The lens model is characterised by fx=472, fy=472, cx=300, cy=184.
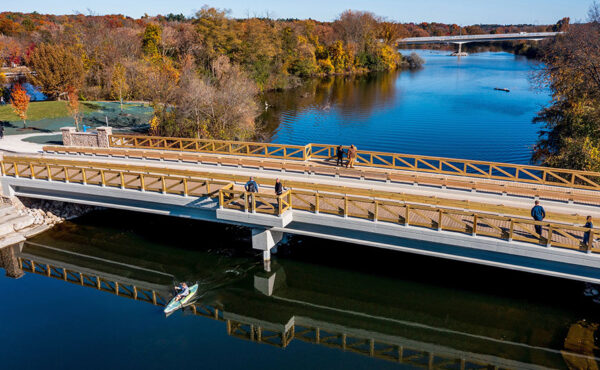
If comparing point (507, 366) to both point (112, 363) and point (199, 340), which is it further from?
point (112, 363)

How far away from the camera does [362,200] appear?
1947 centimetres

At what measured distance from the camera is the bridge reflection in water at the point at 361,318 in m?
17.3

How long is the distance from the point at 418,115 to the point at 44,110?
147 ft

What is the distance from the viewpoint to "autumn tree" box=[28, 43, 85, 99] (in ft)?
174

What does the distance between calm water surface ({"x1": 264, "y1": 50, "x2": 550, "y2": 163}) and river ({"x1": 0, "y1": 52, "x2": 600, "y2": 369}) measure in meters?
24.6

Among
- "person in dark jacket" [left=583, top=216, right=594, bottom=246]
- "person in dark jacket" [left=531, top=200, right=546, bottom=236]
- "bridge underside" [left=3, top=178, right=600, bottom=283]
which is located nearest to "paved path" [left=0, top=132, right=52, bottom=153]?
"bridge underside" [left=3, top=178, right=600, bottom=283]

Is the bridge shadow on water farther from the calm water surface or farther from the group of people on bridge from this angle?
the calm water surface

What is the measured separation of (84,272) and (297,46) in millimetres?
78318

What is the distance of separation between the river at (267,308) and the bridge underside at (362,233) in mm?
2489

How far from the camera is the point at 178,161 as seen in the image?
29.6 metres

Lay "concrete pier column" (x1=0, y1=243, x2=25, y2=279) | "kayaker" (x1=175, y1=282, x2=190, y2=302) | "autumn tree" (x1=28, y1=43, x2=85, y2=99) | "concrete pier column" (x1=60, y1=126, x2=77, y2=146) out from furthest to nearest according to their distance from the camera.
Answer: "autumn tree" (x1=28, y1=43, x2=85, y2=99)
"concrete pier column" (x1=60, y1=126, x2=77, y2=146)
"concrete pier column" (x1=0, y1=243, x2=25, y2=279)
"kayaker" (x1=175, y1=282, x2=190, y2=302)

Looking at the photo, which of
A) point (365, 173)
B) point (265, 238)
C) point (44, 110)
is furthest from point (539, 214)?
point (44, 110)

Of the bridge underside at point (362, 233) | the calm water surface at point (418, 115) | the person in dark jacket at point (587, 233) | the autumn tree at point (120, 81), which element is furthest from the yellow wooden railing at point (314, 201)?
the autumn tree at point (120, 81)

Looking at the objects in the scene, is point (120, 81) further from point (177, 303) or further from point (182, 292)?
point (177, 303)
